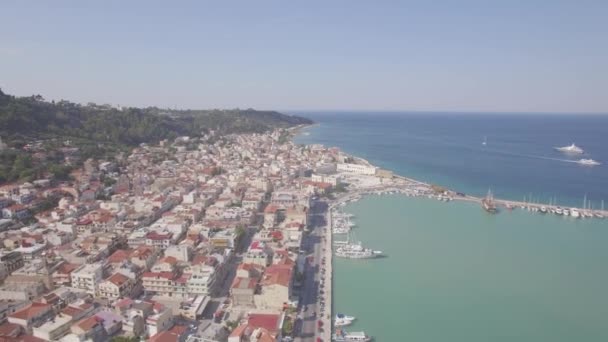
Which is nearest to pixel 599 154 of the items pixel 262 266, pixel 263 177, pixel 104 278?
pixel 263 177

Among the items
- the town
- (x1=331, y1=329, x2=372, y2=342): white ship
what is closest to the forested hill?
the town

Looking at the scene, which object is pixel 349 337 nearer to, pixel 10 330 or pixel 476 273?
pixel 476 273

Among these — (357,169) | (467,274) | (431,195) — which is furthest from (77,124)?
(467,274)

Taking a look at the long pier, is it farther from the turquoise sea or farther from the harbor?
the harbor

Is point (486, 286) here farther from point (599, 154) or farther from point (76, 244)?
point (599, 154)

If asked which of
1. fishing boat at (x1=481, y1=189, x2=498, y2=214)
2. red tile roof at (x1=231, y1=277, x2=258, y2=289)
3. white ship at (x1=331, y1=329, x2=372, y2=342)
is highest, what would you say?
fishing boat at (x1=481, y1=189, x2=498, y2=214)

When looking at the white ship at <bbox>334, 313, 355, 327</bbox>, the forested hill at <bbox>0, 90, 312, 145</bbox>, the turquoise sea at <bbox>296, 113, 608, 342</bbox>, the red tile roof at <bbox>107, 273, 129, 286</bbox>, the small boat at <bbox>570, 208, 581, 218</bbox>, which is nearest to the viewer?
the white ship at <bbox>334, 313, 355, 327</bbox>
